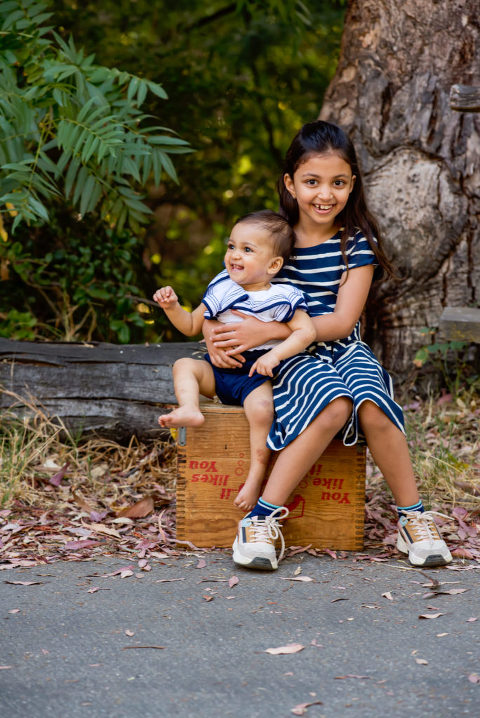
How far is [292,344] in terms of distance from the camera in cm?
313

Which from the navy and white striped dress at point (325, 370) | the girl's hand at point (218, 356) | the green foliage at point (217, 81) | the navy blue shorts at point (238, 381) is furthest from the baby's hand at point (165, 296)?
the green foliage at point (217, 81)

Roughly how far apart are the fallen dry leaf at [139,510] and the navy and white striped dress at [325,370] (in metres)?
0.88

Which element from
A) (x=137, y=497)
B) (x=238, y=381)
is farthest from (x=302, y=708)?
(x=137, y=497)

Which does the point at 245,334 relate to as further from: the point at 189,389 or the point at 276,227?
the point at 276,227

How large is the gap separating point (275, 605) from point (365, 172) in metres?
3.04

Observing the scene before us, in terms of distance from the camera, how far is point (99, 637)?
93.0 inches

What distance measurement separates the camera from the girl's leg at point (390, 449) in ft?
9.94

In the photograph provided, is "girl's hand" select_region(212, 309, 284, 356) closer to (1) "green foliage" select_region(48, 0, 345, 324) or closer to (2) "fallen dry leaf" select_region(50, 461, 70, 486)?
(2) "fallen dry leaf" select_region(50, 461, 70, 486)

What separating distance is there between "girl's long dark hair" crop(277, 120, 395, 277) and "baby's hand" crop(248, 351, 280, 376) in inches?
22.0

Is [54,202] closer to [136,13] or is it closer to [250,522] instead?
[136,13]

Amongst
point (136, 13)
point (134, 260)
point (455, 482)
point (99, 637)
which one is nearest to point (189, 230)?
point (136, 13)

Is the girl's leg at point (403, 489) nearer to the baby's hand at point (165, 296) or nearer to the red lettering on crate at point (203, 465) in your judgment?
the red lettering on crate at point (203, 465)

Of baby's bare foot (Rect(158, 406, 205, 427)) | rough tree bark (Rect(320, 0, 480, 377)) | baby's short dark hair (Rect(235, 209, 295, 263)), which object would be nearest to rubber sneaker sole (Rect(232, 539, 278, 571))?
baby's bare foot (Rect(158, 406, 205, 427))

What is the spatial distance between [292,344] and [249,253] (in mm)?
402
